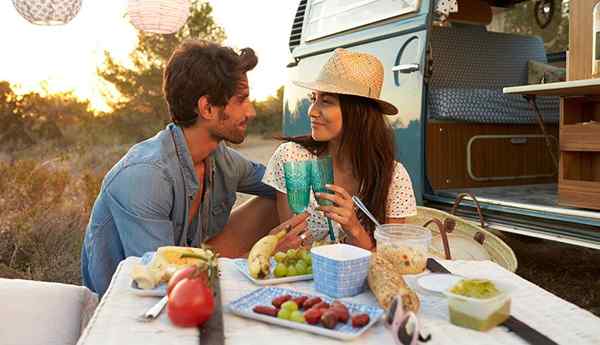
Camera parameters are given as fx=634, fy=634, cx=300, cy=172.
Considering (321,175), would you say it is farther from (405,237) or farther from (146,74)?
(146,74)

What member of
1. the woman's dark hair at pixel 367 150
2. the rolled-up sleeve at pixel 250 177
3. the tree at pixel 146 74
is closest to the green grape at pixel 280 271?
the woman's dark hair at pixel 367 150

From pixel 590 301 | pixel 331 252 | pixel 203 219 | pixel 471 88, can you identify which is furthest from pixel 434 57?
pixel 331 252

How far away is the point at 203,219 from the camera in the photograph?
2.92 meters

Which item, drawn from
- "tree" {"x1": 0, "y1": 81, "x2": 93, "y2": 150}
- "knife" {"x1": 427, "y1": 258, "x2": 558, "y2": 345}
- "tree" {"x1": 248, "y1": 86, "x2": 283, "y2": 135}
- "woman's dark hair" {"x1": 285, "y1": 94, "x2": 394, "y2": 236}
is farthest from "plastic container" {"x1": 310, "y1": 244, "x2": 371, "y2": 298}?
"tree" {"x1": 248, "y1": 86, "x2": 283, "y2": 135}

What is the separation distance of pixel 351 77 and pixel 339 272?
4.13 feet

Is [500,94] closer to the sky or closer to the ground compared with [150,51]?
closer to the ground

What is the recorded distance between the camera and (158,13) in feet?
20.6

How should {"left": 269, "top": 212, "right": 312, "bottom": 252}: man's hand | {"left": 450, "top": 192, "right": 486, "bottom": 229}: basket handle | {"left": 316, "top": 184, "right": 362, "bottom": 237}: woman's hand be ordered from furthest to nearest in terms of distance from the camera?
1. {"left": 450, "top": 192, "right": 486, "bottom": 229}: basket handle
2. {"left": 269, "top": 212, "right": 312, "bottom": 252}: man's hand
3. {"left": 316, "top": 184, "right": 362, "bottom": 237}: woman's hand

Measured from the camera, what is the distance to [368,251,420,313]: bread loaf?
1.42 m

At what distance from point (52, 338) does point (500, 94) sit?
11.3 ft

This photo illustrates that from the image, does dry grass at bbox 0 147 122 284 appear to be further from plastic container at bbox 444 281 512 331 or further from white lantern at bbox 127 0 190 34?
plastic container at bbox 444 281 512 331

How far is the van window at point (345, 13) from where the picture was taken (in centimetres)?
419

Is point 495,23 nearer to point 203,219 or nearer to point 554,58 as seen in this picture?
point 554,58

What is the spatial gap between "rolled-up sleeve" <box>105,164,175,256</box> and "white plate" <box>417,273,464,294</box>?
116 cm
